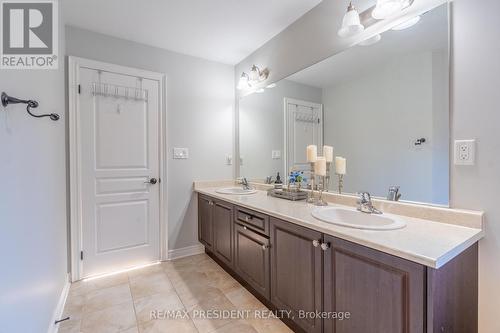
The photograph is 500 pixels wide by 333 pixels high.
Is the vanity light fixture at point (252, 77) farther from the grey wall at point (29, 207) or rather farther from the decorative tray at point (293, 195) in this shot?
the grey wall at point (29, 207)

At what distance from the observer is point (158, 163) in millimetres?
2541

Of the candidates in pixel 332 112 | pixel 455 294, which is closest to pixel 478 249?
pixel 455 294

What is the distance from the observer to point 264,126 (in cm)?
263

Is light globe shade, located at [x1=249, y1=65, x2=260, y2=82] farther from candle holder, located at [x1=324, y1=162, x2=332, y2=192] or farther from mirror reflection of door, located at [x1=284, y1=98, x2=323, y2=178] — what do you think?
candle holder, located at [x1=324, y1=162, x2=332, y2=192]

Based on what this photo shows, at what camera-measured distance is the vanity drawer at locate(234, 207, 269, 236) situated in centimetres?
162

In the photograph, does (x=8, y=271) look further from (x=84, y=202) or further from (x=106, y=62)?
(x=106, y=62)

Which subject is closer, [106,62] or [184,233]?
[106,62]

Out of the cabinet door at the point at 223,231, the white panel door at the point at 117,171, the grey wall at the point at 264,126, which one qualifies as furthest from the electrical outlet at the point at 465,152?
the white panel door at the point at 117,171

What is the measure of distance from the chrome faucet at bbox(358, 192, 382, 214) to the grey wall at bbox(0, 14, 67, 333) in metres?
1.71

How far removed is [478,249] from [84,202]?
2.88 m

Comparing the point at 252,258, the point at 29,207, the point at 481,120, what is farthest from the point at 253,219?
the point at 481,120

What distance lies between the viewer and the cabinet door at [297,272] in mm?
1249

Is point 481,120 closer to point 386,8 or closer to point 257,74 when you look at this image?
point 386,8

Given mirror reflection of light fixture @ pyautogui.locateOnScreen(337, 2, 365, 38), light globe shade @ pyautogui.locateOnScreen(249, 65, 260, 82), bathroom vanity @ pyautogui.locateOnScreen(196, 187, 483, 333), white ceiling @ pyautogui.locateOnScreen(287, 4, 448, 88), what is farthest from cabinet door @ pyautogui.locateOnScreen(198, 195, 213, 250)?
mirror reflection of light fixture @ pyautogui.locateOnScreen(337, 2, 365, 38)
